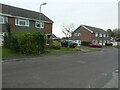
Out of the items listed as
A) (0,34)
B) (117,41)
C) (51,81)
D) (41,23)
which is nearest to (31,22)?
(41,23)

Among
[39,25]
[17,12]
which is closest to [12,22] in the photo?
[17,12]

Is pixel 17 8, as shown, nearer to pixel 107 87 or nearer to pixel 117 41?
pixel 107 87

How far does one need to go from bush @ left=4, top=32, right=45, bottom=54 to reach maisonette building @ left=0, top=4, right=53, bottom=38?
383 inches

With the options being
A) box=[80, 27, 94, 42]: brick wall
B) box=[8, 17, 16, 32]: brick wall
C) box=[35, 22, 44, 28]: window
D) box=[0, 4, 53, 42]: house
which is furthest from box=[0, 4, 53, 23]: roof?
box=[80, 27, 94, 42]: brick wall

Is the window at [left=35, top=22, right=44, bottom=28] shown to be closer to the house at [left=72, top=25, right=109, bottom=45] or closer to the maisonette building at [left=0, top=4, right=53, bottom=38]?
the maisonette building at [left=0, top=4, right=53, bottom=38]

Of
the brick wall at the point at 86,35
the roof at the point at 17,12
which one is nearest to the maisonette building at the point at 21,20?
the roof at the point at 17,12

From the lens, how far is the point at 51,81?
423 inches

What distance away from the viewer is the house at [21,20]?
124 ft

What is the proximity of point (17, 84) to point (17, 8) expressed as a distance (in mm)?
36144

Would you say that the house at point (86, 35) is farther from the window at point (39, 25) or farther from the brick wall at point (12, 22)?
the brick wall at point (12, 22)

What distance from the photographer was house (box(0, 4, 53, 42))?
1489 inches

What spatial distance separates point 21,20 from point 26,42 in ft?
48.6

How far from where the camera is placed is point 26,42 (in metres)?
27.4

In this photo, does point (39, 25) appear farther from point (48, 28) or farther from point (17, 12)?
point (17, 12)
